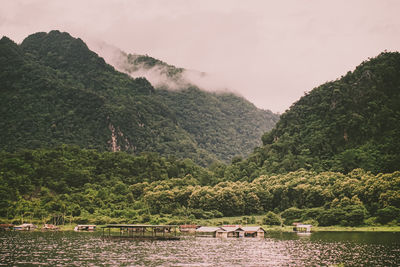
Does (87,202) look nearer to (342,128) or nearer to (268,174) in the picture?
(268,174)

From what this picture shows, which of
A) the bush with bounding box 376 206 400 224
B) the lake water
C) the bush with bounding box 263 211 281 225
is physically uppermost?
the bush with bounding box 376 206 400 224

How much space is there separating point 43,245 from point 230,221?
73.8m

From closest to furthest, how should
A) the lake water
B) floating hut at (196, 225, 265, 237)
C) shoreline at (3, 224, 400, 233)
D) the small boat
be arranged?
the lake water, shoreline at (3, 224, 400, 233), floating hut at (196, 225, 265, 237), the small boat

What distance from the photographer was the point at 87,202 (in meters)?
169

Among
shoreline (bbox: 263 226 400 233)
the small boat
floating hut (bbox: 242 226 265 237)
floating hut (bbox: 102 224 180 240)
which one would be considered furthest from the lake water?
the small boat

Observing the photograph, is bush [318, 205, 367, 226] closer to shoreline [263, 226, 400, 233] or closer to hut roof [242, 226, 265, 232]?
shoreline [263, 226, 400, 233]

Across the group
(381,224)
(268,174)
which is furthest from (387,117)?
(381,224)

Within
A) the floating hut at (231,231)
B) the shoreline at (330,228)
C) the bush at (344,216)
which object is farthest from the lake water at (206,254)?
the bush at (344,216)

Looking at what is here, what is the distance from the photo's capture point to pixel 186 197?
578 ft

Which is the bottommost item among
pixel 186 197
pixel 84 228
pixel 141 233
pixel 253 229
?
pixel 141 233

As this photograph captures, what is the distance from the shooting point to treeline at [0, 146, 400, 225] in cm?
13512

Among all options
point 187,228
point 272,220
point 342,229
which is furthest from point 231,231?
point 342,229

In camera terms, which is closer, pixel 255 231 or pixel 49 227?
pixel 255 231

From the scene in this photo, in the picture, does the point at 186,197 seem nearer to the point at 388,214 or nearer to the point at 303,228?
the point at 303,228
